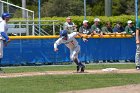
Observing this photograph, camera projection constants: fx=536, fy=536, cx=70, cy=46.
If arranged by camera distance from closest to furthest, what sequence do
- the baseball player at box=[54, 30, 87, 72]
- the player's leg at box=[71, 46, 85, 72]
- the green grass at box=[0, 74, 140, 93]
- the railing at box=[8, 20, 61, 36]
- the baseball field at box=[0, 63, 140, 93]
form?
the baseball field at box=[0, 63, 140, 93] < the green grass at box=[0, 74, 140, 93] < the baseball player at box=[54, 30, 87, 72] < the player's leg at box=[71, 46, 85, 72] < the railing at box=[8, 20, 61, 36]

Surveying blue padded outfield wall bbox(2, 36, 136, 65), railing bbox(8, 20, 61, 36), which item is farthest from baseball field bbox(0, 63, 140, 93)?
railing bbox(8, 20, 61, 36)

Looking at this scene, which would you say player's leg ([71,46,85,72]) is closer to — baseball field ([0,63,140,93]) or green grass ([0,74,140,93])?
baseball field ([0,63,140,93])

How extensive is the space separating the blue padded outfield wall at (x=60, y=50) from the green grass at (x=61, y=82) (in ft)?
22.0

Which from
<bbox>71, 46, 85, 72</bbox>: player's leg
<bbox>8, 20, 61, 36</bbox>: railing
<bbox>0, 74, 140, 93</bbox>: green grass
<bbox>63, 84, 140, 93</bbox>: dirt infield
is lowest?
<bbox>0, 74, 140, 93</bbox>: green grass

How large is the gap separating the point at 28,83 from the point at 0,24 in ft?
13.2

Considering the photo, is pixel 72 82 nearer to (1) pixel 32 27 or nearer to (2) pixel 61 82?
(2) pixel 61 82

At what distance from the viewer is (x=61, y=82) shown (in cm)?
1517

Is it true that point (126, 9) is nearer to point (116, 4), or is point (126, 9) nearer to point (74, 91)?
point (116, 4)

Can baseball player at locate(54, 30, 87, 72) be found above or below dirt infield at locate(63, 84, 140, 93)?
above

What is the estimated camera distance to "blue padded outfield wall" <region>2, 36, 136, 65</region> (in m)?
23.4

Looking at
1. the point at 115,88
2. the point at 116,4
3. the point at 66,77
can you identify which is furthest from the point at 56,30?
the point at 116,4

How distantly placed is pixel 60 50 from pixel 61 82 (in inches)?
354

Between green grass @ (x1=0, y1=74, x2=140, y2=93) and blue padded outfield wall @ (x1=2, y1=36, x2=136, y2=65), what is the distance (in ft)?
22.0

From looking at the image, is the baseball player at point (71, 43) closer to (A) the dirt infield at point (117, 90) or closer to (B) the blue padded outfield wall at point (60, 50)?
(A) the dirt infield at point (117, 90)
